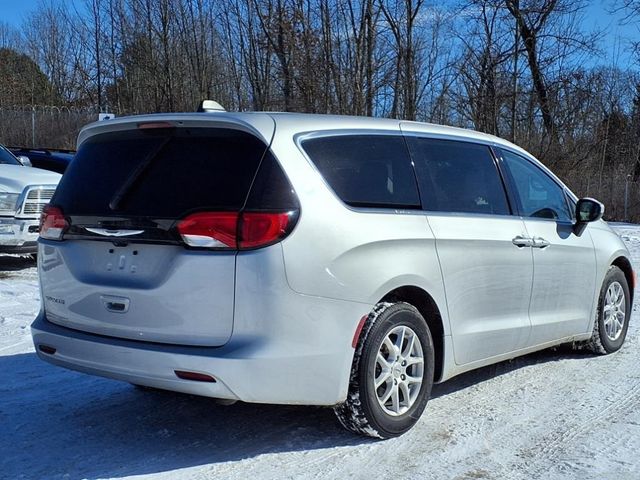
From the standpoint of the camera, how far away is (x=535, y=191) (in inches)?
220

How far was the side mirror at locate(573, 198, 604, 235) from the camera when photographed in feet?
18.6

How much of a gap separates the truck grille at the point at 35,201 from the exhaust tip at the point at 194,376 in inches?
276

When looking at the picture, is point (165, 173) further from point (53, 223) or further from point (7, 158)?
point (7, 158)

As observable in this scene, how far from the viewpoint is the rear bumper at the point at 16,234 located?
9578 millimetres

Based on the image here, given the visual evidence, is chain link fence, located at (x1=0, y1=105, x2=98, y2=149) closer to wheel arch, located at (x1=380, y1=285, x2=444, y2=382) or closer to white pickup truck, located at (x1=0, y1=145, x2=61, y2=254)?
white pickup truck, located at (x1=0, y1=145, x2=61, y2=254)

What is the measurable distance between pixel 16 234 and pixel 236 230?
7.04 meters

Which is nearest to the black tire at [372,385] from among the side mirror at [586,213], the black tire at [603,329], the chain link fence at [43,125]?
the side mirror at [586,213]

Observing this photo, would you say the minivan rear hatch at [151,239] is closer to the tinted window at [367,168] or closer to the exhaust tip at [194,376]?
the exhaust tip at [194,376]

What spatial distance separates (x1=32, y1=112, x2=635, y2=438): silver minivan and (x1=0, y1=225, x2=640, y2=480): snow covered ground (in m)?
0.29

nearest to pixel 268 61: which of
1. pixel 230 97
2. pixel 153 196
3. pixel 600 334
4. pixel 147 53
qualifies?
pixel 230 97

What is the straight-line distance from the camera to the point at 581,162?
2305cm

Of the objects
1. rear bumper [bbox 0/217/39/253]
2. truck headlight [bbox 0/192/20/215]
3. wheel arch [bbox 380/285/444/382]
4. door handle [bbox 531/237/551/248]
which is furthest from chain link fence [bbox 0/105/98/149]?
wheel arch [bbox 380/285/444/382]

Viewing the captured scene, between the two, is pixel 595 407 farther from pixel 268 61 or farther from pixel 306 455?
pixel 268 61

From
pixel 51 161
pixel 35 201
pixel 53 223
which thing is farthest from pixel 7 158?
pixel 53 223
